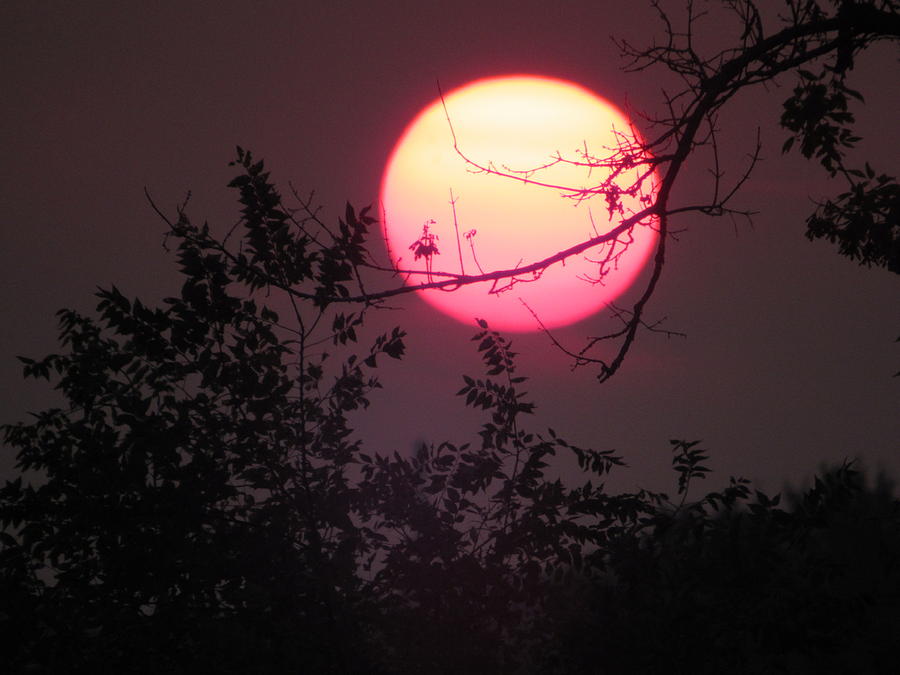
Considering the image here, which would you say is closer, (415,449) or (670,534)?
(670,534)

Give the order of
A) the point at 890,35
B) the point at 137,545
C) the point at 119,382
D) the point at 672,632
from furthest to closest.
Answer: the point at 119,382
the point at 672,632
the point at 137,545
the point at 890,35

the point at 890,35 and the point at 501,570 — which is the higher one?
the point at 890,35

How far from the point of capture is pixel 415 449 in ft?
28.3

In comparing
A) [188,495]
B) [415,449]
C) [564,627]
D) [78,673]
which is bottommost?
[78,673]

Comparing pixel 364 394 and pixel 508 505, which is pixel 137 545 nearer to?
pixel 364 394

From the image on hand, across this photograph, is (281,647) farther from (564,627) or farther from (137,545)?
(564,627)

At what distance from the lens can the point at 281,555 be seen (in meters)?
6.56

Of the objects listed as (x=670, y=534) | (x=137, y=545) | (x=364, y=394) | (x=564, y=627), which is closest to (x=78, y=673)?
(x=137, y=545)

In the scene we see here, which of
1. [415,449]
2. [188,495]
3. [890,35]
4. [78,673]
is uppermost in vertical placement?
[890,35]

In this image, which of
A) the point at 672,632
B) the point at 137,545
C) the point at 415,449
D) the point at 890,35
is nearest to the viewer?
the point at 890,35

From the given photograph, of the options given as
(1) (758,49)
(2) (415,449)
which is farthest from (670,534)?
(1) (758,49)

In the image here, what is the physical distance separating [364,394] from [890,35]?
16.4 feet

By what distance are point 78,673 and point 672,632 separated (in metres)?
4.53

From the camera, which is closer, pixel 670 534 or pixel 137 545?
pixel 137 545
